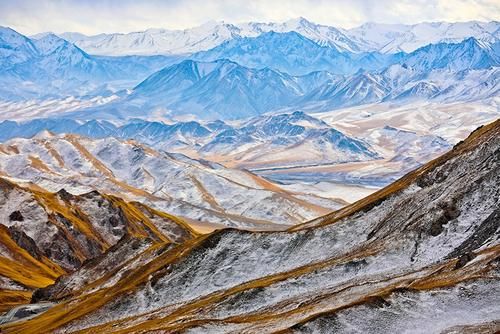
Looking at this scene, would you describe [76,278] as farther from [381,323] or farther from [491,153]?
[381,323]

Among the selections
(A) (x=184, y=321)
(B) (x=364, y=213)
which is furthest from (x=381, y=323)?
(B) (x=364, y=213)

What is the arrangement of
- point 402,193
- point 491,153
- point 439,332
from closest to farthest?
point 439,332 < point 491,153 < point 402,193

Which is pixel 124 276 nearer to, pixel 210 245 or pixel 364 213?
pixel 210 245

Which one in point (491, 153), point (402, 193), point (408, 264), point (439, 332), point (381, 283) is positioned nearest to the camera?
point (439, 332)

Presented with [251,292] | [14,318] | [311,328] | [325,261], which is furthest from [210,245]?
[311,328]

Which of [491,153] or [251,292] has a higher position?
[491,153]

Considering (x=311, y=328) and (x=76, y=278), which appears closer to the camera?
(x=311, y=328)
